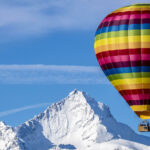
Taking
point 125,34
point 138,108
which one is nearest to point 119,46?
point 125,34

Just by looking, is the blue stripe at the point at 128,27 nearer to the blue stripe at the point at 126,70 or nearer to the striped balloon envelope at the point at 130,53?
the striped balloon envelope at the point at 130,53

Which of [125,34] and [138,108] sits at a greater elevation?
[125,34]

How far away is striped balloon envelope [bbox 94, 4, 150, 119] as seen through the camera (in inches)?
4830

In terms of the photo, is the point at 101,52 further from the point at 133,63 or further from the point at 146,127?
the point at 146,127

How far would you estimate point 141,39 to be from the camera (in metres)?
123

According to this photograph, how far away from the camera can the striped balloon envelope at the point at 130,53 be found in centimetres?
12269

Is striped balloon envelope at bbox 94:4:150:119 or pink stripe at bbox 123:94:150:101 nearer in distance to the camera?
pink stripe at bbox 123:94:150:101

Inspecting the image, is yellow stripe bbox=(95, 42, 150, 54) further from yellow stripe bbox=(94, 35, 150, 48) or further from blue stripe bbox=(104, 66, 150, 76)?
blue stripe bbox=(104, 66, 150, 76)

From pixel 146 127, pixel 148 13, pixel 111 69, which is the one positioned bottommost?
pixel 146 127

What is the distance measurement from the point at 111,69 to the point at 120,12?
10.2m

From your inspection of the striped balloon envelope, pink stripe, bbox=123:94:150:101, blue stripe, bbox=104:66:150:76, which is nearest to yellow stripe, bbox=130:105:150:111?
the striped balloon envelope

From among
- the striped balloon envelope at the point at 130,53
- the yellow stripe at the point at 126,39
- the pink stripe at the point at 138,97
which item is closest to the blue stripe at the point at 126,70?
the striped balloon envelope at the point at 130,53

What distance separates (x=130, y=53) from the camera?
405 ft

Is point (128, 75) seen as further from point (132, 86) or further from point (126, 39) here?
point (126, 39)
